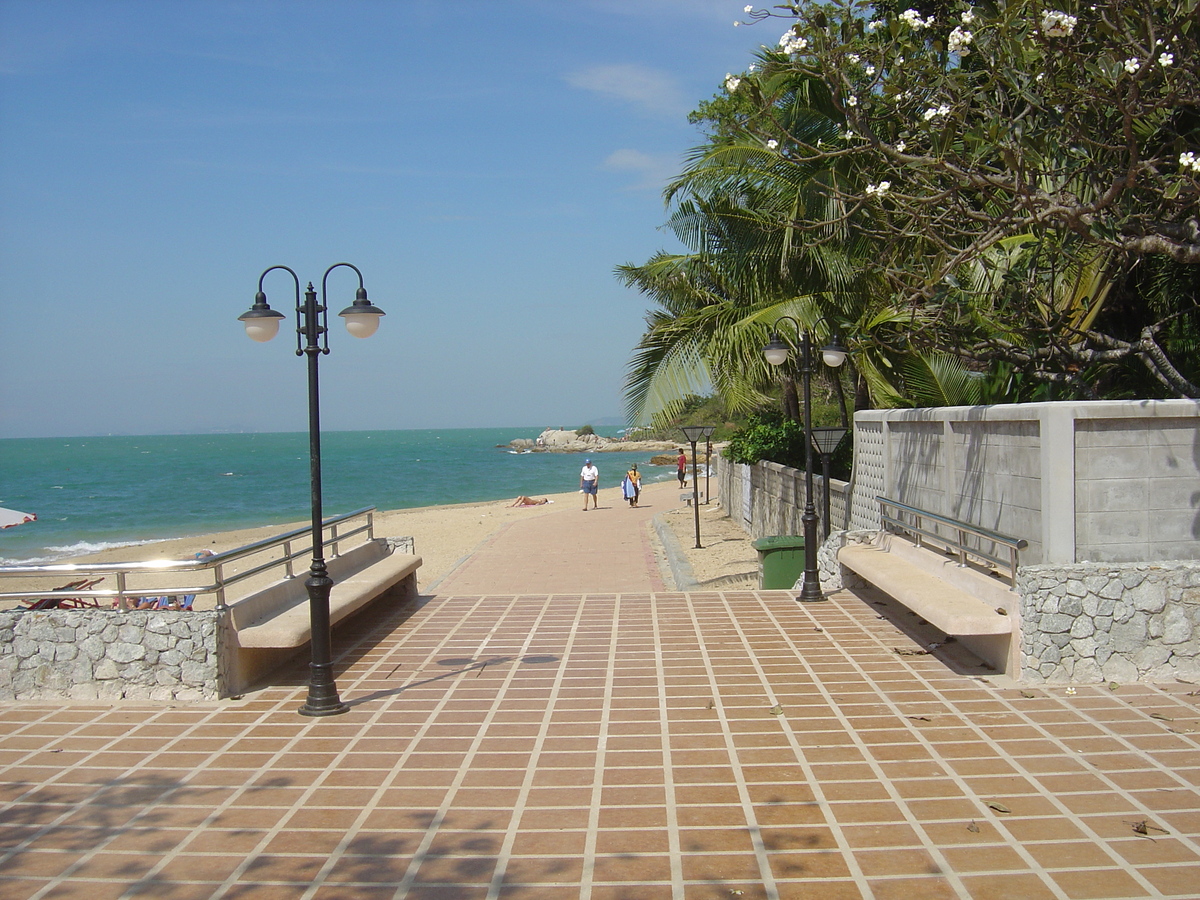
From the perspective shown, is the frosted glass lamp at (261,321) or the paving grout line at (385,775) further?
the frosted glass lamp at (261,321)

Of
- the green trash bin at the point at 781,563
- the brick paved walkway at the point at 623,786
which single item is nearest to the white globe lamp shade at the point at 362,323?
the brick paved walkway at the point at 623,786

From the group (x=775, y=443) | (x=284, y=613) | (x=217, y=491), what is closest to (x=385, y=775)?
(x=284, y=613)

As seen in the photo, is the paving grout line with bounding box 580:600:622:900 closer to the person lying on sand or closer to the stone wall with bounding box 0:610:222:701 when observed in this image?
the stone wall with bounding box 0:610:222:701

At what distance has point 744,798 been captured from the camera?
4973 millimetres

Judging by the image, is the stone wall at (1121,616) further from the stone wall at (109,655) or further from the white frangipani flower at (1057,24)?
the stone wall at (109,655)

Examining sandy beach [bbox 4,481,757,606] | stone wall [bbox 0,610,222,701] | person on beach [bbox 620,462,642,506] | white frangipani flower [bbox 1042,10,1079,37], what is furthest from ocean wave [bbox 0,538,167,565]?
white frangipani flower [bbox 1042,10,1079,37]

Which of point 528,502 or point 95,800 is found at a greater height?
point 95,800

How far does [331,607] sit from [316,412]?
1.92 metres

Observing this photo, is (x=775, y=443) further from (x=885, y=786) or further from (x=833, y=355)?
(x=885, y=786)

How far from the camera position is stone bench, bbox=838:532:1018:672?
267 inches

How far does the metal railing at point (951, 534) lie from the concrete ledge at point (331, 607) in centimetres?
532

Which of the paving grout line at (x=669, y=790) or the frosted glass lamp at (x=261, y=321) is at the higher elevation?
the frosted glass lamp at (x=261, y=321)

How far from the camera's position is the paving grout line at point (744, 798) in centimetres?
409

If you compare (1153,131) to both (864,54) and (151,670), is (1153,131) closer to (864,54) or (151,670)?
(864,54)
